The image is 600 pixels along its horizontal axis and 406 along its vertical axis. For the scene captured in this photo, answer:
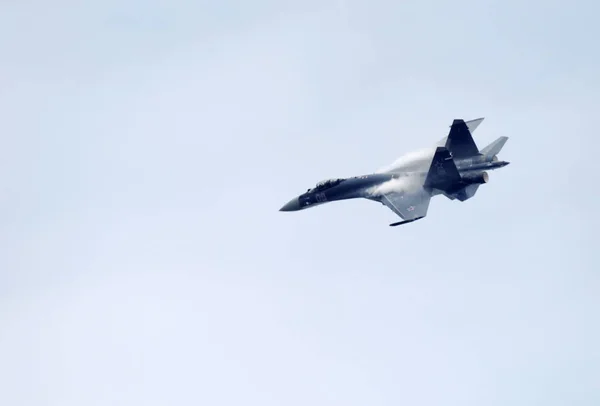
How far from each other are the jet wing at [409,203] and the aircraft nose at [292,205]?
8481mm

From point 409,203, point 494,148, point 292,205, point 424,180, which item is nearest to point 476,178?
point 494,148

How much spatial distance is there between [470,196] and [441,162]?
451cm

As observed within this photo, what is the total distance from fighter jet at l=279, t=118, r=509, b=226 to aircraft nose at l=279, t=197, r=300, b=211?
2.06 ft

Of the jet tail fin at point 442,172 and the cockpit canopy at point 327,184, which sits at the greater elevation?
the cockpit canopy at point 327,184

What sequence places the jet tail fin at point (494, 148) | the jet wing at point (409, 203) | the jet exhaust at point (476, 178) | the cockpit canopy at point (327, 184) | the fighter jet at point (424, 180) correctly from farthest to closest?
the cockpit canopy at point (327, 184) < the jet tail fin at point (494, 148) < the jet exhaust at point (476, 178) < the fighter jet at point (424, 180) < the jet wing at point (409, 203)

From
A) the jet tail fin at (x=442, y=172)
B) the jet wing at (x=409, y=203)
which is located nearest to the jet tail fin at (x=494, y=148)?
the jet tail fin at (x=442, y=172)

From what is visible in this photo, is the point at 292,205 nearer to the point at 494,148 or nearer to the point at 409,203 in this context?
the point at 409,203

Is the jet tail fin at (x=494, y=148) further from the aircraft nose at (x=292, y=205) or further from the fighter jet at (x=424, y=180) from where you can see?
the aircraft nose at (x=292, y=205)

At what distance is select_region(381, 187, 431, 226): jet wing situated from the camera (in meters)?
84.2

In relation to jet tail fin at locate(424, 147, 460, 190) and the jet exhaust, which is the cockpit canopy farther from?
the jet exhaust

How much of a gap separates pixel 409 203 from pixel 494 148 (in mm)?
9320

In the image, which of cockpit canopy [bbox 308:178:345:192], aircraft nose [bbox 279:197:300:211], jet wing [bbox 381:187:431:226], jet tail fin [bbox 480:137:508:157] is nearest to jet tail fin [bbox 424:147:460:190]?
jet wing [bbox 381:187:431:226]

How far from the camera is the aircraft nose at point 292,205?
92188 millimetres

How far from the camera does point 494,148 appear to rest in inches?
3467
